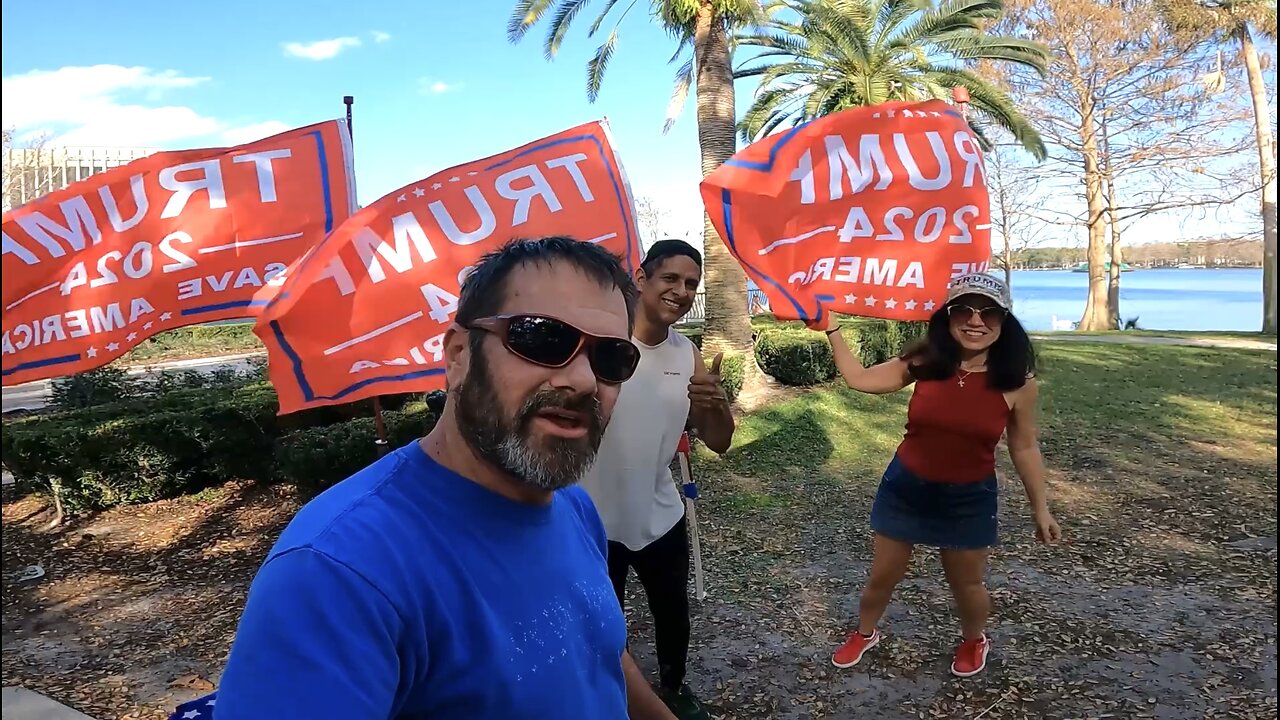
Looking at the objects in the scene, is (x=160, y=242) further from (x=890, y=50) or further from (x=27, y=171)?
(x=27, y=171)

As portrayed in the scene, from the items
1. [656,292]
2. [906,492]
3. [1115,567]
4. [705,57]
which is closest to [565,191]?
[656,292]

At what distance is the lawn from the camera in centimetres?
341

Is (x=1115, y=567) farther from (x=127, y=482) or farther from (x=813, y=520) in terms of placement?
(x=127, y=482)

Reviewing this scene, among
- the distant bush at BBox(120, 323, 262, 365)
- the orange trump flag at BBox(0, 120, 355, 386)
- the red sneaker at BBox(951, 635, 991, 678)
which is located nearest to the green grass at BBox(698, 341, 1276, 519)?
the red sneaker at BBox(951, 635, 991, 678)

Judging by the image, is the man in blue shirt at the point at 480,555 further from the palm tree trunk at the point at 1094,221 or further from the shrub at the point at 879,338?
the palm tree trunk at the point at 1094,221

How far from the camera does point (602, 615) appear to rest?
1.24 meters

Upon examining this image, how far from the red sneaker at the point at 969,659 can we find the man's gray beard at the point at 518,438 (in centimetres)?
289

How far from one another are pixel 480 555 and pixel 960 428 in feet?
7.99

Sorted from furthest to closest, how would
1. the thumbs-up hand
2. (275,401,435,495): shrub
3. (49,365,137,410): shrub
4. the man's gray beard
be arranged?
(49,365,137,410): shrub < (275,401,435,495): shrub < the thumbs-up hand < the man's gray beard

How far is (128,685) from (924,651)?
11.9 ft

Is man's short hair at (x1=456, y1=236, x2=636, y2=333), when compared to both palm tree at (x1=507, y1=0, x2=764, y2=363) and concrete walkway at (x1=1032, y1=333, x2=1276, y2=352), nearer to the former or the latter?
palm tree at (x1=507, y1=0, x2=764, y2=363)

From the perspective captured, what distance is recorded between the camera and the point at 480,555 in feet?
3.58

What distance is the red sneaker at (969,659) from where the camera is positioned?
3449 millimetres

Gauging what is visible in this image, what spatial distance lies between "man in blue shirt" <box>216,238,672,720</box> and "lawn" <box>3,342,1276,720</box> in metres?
2.41
